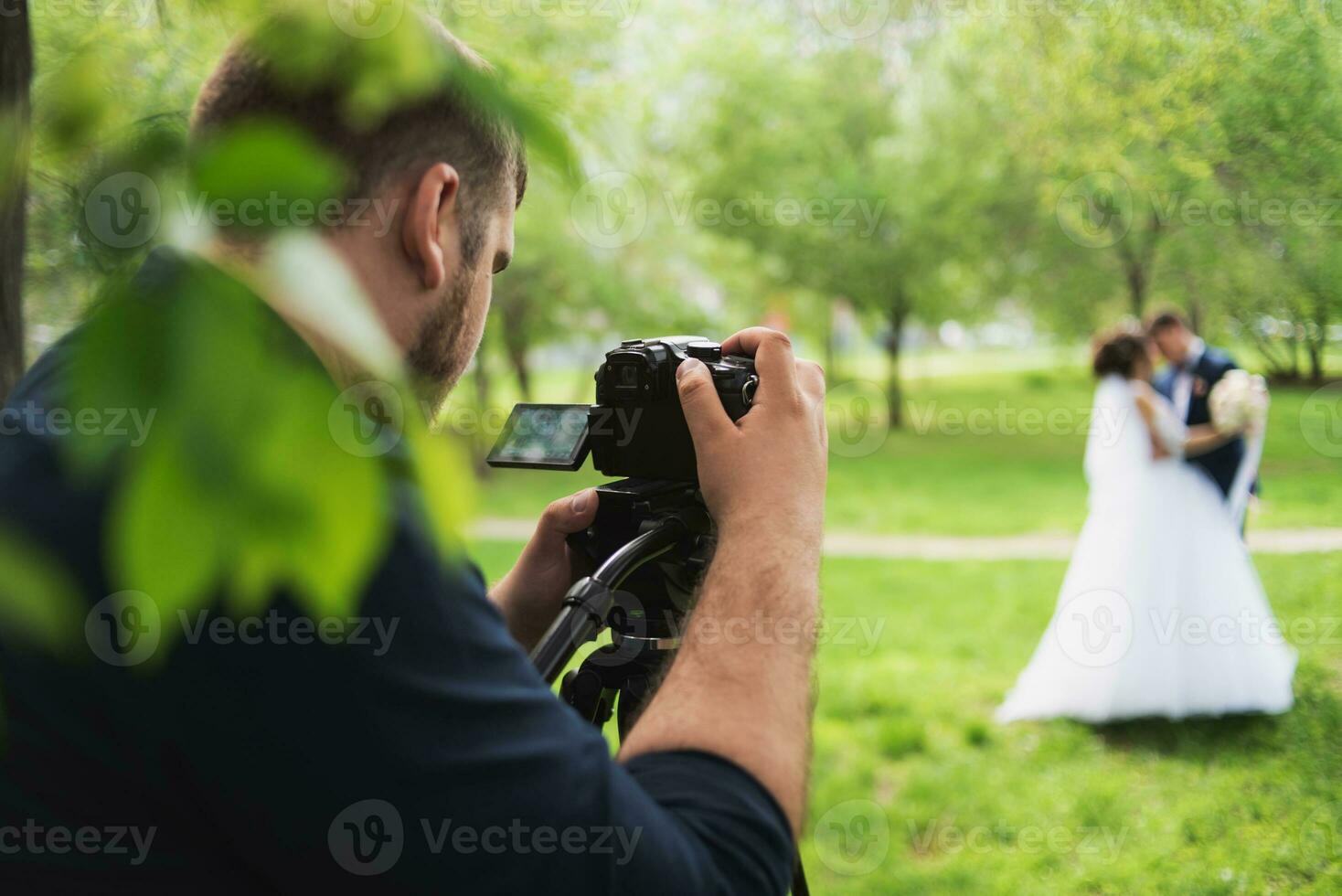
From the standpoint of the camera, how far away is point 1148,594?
3.41 m

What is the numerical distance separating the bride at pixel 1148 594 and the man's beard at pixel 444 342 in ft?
10.1

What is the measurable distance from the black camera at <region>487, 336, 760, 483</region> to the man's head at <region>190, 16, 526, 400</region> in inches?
7.4

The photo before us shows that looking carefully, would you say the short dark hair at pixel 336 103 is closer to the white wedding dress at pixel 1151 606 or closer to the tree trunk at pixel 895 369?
the white wedding dress at pixel 1151 606

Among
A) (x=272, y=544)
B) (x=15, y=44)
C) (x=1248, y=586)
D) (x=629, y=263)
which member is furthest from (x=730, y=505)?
(x=629, y=263)

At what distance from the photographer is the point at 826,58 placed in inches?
465

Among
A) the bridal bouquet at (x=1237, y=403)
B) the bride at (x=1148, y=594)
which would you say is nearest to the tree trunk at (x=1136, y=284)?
the bridal bouquet at (x=1237, y=403)

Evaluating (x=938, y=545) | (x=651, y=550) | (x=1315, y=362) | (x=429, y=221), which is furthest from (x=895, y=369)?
(x=429, y=221)

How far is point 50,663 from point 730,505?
46 centimetres

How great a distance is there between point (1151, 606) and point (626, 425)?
2991 millimetres

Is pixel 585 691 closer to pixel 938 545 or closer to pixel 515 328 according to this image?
pixel 938 545

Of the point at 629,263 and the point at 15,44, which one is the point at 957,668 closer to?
the point at 15,44

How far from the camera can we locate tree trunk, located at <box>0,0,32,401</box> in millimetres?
314

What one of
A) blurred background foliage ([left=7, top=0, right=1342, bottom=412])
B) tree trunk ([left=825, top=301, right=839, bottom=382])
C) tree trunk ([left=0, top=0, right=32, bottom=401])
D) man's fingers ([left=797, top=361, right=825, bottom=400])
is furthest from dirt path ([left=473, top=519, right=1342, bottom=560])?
tree trunk ([left=825, top=301, right=839, bottom=382])

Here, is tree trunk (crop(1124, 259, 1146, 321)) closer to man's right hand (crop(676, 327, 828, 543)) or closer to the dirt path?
man's right hand (crop(676, 327, 828, 543))
